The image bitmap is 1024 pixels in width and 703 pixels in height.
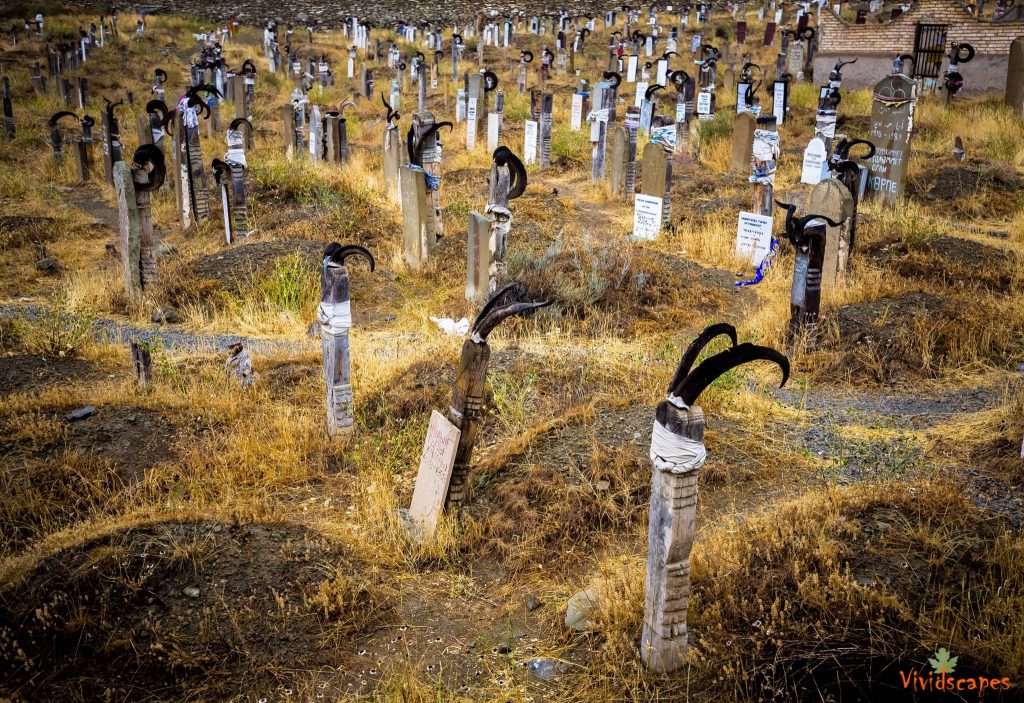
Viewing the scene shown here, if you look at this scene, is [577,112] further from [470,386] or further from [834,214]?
[470,386]

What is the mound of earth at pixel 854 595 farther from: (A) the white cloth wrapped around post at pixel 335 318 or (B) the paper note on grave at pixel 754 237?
A: (B) the paper note on grave at pixel 754 237

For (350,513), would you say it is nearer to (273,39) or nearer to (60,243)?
(60,243)

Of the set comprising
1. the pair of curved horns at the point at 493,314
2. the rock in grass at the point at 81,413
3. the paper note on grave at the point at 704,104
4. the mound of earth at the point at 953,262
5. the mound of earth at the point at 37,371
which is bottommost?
the mound of earth at the point at 37,371

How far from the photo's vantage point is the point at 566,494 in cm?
481

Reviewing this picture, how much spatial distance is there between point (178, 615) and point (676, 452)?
2314 millimetres

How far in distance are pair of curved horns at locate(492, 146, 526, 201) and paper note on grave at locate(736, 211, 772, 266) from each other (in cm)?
303

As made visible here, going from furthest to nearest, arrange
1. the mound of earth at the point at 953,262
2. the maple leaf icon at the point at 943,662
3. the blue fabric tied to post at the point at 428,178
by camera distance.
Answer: the blue fabric tied to post at the point at 428,178
the mound of earth at the point at 953,262
the maple leaf icon at the point at 943,662

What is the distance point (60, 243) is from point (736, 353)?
10518 mm

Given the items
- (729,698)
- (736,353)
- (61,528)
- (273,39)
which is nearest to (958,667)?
(729,698)

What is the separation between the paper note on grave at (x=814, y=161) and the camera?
12.6 meters

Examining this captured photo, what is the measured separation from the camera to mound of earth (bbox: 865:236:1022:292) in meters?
8.82

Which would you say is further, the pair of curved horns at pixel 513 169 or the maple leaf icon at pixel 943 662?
the pair of curved horns at pixel 513 169

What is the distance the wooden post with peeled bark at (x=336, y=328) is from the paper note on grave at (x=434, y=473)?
43.3 inches

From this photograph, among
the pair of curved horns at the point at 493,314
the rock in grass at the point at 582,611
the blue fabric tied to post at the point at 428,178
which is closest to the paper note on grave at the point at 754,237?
the blue fabric tied to post at the point at 428,178
